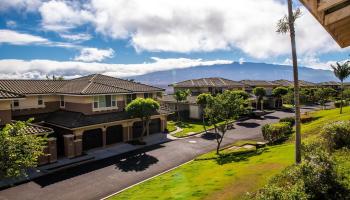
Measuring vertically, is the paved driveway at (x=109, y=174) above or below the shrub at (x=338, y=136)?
below

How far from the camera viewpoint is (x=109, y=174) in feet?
77.6

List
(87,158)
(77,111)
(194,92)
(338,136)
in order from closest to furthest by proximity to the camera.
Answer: (338,136) → (87,158) → (77,111) → (194,92)

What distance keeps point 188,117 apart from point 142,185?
3451 centimetres

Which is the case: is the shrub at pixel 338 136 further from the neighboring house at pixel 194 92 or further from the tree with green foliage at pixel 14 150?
the neighboring house at pixel 194 92

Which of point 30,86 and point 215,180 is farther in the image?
point 30,86

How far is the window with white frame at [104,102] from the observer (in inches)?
1331

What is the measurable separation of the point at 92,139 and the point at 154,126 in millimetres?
10850

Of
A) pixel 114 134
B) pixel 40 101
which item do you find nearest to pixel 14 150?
pixel 114 134

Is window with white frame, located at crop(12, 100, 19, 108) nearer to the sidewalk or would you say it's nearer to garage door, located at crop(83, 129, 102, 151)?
garage door, located at crop(83, 129, 102, 151)

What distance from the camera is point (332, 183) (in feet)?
31.8

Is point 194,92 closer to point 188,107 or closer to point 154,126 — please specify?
point 188,107

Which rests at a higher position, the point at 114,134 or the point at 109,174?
the point at 114,134

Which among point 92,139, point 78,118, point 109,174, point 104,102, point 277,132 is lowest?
point 109,174

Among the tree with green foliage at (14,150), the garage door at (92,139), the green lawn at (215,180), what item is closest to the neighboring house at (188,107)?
the garage door at (92,139)
